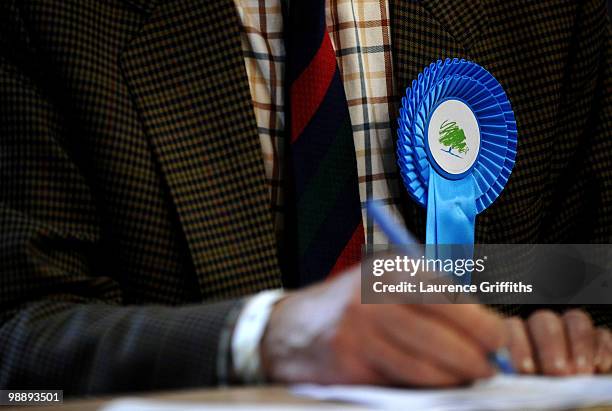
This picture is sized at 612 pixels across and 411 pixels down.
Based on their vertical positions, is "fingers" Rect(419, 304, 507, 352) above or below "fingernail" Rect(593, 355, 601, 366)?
above

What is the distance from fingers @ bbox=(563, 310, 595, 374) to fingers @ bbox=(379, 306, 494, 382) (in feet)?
0.42

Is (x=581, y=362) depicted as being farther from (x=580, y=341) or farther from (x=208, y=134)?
(x=208, y=134)

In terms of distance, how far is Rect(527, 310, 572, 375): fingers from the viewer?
2.29ft

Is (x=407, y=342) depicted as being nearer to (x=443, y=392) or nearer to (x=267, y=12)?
(x=443, y=392)

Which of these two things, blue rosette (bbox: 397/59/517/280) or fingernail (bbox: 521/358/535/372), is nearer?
fingernail (bbox: 521/358/535/372)

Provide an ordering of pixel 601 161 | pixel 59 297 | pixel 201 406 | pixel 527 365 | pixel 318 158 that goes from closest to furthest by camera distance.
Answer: pixel 201 406 → pixel 527 365 → pixel 59 297 → pixel 318 158 → pixel 601 161

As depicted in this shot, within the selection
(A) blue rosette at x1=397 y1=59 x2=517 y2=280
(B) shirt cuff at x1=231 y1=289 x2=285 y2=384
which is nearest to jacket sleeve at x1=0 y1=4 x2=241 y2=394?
(B) shirt cuff at x1=231 y1=289 x2=285 y2=384

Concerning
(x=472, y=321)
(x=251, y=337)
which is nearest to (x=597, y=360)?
(x=472, y=321)

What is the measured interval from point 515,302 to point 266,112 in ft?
1.53

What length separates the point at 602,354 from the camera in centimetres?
75

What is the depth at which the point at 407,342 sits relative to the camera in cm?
62

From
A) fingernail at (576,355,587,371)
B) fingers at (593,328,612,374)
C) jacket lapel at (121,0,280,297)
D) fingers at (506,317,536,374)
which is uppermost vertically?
jacket lapel at (121,0,280,297)

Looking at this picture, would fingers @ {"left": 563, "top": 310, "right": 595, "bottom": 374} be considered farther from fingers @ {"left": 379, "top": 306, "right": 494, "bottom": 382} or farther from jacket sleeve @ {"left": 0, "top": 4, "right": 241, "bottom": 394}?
jacket sleeve @ {"left": 0, "top": 4, "right": 241, "bottom": 394}

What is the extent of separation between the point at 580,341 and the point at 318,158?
1.45 feet
